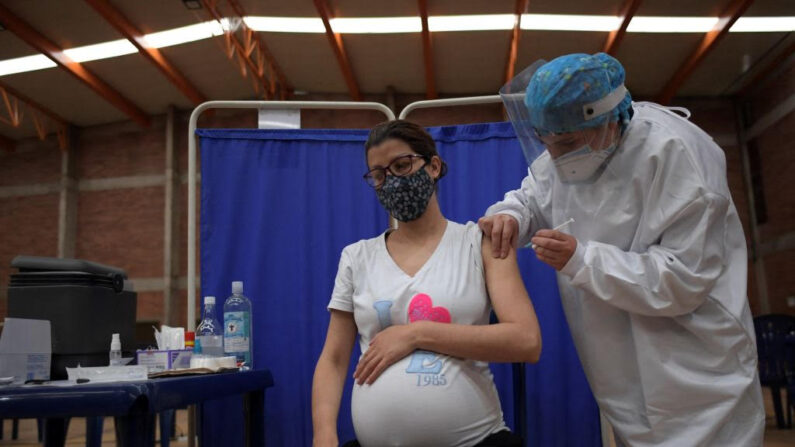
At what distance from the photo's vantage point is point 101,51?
864 cm

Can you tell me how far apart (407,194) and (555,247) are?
40 centimetres

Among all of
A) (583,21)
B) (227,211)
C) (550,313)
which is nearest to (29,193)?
(583,21)

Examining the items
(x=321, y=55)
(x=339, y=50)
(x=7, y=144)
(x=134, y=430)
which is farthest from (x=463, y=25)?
(x=7, y=144)

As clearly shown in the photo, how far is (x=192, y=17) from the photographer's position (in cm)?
807

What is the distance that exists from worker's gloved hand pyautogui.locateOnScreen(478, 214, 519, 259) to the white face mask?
0.18 m

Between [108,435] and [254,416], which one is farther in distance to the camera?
[108,435]

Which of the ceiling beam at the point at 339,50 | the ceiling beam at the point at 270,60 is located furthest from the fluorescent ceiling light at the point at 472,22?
the ceiling beam at the point at 270,60

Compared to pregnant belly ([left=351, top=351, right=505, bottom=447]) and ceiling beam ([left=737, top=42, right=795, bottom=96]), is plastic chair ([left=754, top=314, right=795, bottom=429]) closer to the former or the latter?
pregnant belly ([left=351, top=351, right=505, bottom=447])

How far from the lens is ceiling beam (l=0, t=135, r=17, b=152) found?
1098 centimetres

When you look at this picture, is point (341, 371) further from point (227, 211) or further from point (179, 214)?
point (179, 214)

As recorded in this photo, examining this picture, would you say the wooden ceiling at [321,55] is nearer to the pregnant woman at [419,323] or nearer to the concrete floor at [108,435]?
the concrete floor at [108,435]

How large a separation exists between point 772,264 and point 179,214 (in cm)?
965

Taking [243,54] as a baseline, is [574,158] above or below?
below

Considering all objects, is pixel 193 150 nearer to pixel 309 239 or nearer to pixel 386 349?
pixel 309 239
